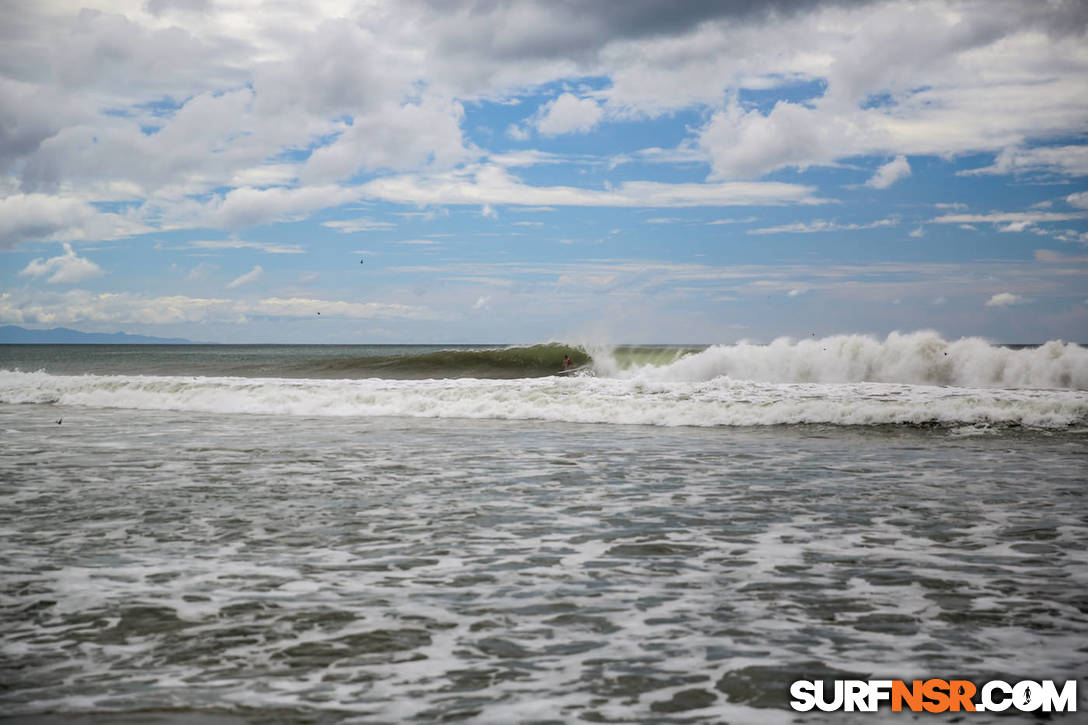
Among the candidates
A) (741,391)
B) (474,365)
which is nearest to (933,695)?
(741,391)

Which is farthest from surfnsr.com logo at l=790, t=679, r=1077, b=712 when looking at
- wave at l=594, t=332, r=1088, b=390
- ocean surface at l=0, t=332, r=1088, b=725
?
wave at l=594, t=332, r=1088, b=390

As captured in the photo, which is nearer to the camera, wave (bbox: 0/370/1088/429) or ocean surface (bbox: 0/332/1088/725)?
ocean surface (bbox: 0/332/1088/725)

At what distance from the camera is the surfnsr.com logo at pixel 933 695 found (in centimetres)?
374

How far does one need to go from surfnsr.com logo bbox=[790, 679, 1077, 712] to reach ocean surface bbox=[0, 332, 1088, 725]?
0.27 ft

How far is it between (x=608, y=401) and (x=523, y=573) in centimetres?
1453

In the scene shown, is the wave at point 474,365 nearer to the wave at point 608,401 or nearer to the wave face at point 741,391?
the wave face at point 741,391

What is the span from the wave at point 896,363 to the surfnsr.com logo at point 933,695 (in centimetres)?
2261

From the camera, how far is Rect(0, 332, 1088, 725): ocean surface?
393cm

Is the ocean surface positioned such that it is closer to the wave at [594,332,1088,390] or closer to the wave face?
the wave face

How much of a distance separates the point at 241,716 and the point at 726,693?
2.18 m

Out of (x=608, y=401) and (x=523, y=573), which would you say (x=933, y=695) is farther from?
(x=608, y=401)

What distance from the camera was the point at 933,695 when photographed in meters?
3.85

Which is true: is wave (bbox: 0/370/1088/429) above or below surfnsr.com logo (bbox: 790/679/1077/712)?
above

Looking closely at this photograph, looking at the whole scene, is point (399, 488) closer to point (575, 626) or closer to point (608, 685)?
point (575, 626)
